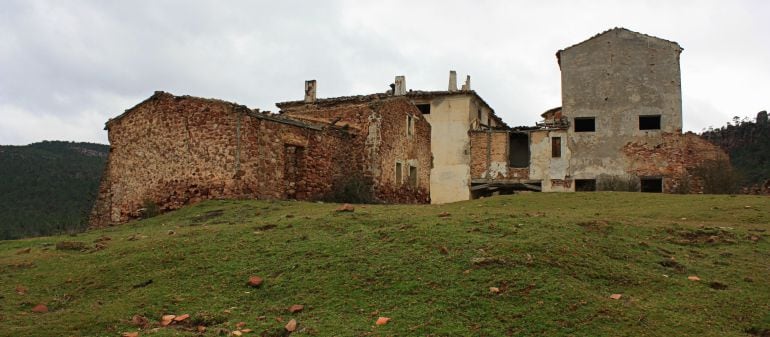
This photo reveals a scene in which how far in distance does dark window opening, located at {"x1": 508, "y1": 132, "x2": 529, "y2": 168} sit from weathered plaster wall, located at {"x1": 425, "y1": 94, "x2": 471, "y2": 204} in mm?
2280

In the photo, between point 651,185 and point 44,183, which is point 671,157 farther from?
point 44,183

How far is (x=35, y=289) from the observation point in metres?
10.1

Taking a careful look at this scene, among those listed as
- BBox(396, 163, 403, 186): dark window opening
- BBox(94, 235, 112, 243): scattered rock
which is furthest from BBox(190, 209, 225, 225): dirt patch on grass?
BBox(396, 163, 403, 186): dark window opening

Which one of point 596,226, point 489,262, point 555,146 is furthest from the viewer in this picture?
point 555,146

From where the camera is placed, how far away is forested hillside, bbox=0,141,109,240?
33.2 m

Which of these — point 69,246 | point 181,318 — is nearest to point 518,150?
point 69,246

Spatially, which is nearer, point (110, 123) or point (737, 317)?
point (737, 317)

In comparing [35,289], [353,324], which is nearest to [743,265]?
[353,324]

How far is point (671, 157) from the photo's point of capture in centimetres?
3456

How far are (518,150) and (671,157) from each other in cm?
761

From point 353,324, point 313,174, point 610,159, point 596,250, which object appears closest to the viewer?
point 353,324

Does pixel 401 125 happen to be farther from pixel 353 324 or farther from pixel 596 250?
pixel 353 324

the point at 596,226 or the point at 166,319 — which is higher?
the point at 596,226

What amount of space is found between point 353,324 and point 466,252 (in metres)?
2.79
